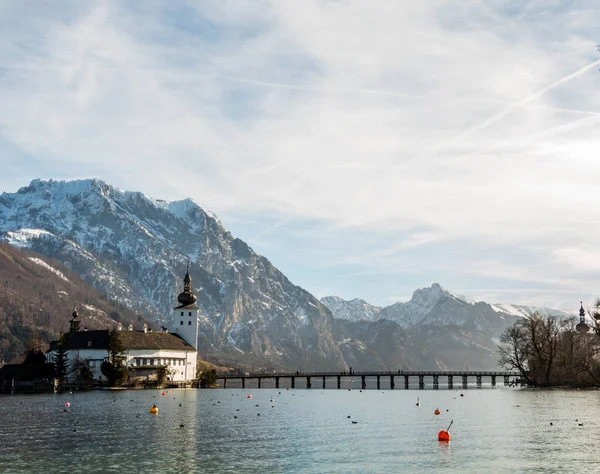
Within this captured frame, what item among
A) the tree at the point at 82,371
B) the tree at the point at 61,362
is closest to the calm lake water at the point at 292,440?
the tree at the point at 82,371

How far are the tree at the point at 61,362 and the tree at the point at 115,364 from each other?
10268 mm

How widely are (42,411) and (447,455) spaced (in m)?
68.4

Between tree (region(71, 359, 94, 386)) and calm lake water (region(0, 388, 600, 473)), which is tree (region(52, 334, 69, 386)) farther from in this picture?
calm lake water (region(0, 388, 600, 473))

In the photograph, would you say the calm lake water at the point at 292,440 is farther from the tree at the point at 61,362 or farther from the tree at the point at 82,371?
the tree at the point at 61,362

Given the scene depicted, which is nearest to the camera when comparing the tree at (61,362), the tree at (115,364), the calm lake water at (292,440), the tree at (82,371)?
the calm lake water at (292,440)

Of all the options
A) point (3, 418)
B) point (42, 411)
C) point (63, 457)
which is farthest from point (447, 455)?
point (42, 411)

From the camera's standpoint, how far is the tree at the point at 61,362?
7349 inches

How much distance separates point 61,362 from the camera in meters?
189

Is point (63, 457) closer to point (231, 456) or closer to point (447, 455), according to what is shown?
point (231, 456)

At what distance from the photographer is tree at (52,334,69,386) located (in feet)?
612

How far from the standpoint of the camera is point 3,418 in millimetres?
94750

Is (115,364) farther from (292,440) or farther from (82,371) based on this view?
(292,440)

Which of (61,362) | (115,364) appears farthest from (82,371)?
(115,364)

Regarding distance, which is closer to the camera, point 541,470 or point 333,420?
point 541,470
